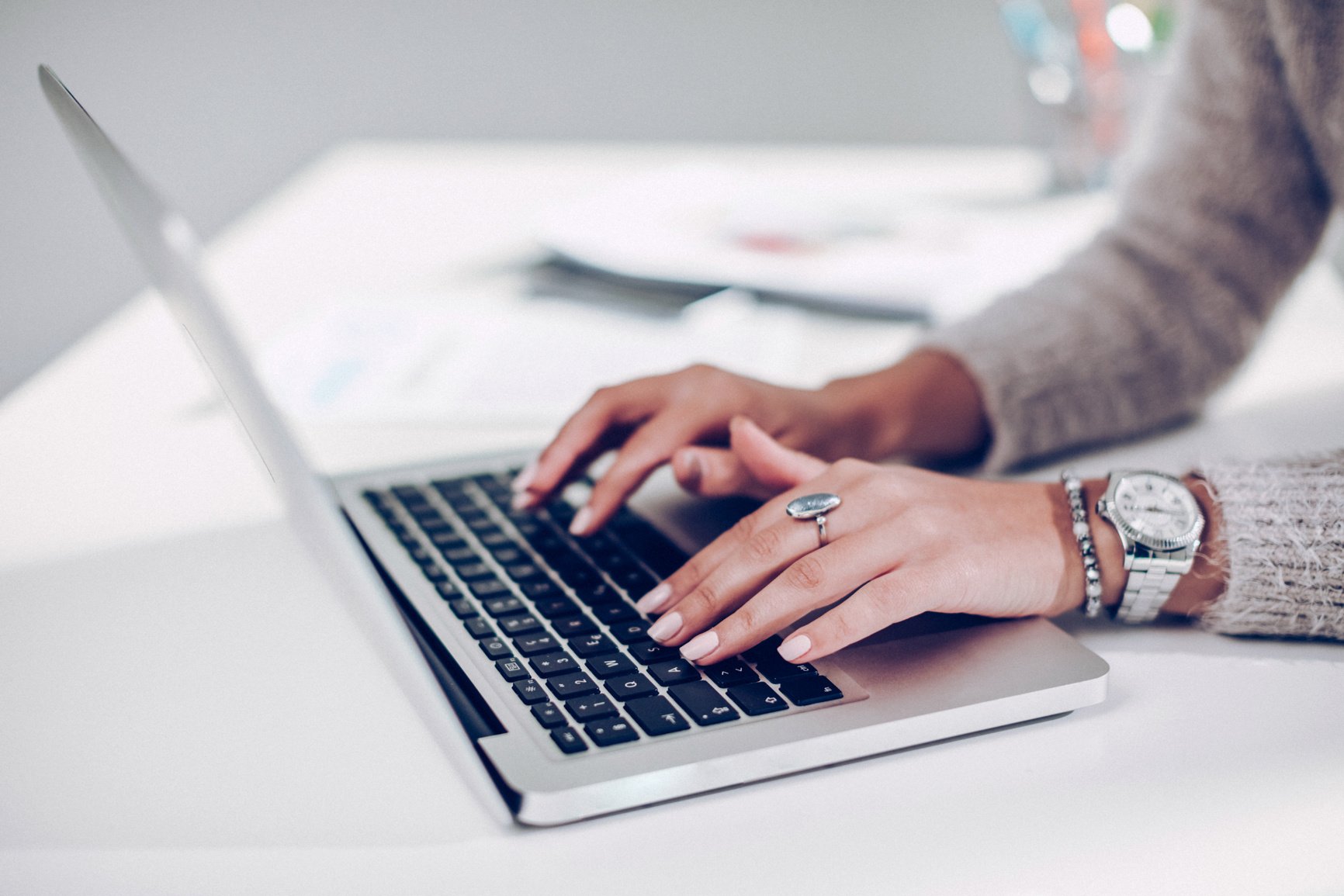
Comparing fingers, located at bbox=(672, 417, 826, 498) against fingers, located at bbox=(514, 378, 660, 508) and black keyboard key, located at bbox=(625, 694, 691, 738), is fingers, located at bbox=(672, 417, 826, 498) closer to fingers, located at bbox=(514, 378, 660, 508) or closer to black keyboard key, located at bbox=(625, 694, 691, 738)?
fingers, located at bbox=(514, 378, 660, 508)

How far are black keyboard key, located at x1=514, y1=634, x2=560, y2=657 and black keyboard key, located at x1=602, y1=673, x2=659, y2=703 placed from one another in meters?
0.04

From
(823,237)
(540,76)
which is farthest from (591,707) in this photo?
(540,76)

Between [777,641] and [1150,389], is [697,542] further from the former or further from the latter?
[1150,389]

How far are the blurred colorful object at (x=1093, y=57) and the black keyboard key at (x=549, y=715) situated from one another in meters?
1.08

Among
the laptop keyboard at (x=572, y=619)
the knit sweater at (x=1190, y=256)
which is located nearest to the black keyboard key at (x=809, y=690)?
the laptop keyboard at (x=572, y=619)

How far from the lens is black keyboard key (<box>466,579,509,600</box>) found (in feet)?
1.78

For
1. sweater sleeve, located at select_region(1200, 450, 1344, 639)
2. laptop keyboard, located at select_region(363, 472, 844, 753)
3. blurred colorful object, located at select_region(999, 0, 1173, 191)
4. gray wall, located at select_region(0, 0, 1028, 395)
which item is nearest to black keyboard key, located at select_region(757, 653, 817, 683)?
laptop keyboard, located at select_region(363, 472, 844, 753)

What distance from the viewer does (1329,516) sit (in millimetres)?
532

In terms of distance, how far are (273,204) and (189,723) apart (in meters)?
1.05

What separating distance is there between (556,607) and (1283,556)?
32cm

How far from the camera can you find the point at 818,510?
53cm

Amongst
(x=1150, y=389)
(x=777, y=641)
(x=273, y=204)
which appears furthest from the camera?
(x=273, y=204)

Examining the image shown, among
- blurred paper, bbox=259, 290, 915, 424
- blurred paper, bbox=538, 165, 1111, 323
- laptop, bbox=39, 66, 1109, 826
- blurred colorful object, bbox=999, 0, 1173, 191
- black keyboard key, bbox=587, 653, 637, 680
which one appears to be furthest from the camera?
blurred colorful object, bbox=999, 0, 1173, 191

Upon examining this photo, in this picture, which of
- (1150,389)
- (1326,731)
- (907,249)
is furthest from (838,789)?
(907,249)
